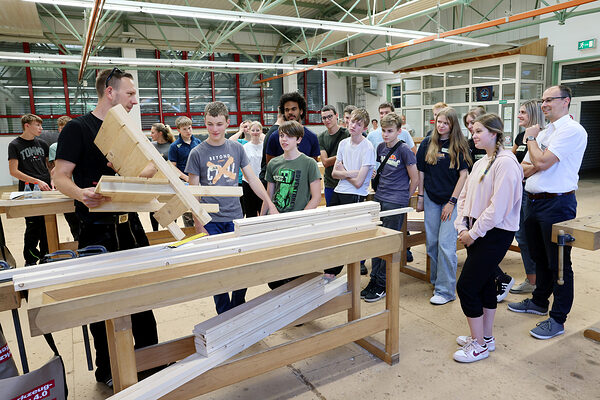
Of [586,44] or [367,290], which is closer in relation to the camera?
[367,290]

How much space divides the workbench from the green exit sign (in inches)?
386

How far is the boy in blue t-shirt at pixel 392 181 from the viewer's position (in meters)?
3.23

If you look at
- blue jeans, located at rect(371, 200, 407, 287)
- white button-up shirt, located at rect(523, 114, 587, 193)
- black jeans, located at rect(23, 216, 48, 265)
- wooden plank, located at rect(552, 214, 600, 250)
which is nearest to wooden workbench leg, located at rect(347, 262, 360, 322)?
blue jeans, located at rect(371, 200, 407, 287)

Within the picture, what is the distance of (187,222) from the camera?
473cm

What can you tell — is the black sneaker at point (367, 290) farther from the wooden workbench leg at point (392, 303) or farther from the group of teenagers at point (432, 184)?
the wooden workbench leg at point (392, 303)

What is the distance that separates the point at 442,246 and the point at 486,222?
3.29ft

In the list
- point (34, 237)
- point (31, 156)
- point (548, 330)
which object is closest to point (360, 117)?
point (548, 330)

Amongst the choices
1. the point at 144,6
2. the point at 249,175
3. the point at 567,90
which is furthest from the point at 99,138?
the point at 144,6

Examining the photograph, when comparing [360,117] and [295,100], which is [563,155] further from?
[295,100]

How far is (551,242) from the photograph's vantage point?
2.55 meters

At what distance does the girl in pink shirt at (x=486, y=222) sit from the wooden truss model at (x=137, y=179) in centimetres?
151

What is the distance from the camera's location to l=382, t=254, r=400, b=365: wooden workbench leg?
222 centimetres

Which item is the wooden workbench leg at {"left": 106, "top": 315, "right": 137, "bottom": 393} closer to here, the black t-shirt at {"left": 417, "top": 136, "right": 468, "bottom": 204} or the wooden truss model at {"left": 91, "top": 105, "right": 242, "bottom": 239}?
the wooden truss model at {"left": 91, "top": 105, "right": 242, "bottom": 239}

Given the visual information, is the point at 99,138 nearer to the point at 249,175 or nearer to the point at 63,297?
the point at 63,297
